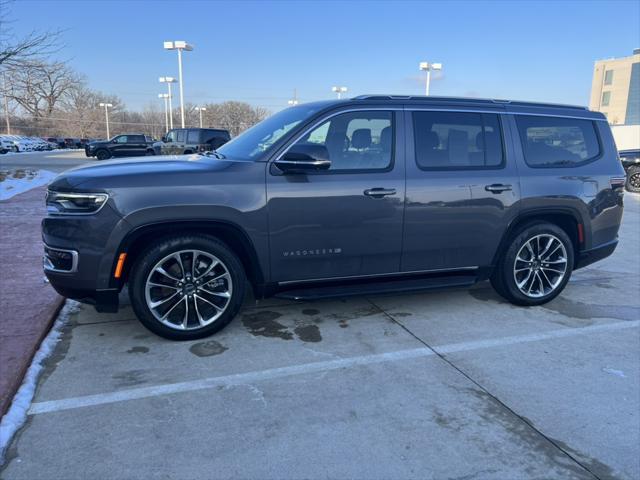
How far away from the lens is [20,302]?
15.5ft

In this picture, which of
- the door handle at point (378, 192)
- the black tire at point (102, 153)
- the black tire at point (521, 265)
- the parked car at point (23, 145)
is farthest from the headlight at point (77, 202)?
the parked car at point (23, 145)

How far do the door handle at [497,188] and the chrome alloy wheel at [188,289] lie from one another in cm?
252

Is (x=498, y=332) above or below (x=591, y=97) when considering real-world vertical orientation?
below

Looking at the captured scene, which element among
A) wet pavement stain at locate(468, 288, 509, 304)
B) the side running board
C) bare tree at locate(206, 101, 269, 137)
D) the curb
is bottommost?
wet pavement stain at locate(468, 288, 509, 304)

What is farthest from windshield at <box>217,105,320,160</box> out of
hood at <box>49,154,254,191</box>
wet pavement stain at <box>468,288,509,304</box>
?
wet pavement stain at <box>468,288,509,304</box>

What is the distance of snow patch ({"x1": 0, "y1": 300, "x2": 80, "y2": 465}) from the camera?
2.74 metres

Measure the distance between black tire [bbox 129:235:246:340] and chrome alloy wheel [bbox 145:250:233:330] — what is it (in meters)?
0.03

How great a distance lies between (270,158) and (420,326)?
2017mm

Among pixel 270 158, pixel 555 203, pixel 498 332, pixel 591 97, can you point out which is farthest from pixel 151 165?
pixel 591 97

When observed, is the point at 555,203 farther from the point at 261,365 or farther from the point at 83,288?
the point at 83,288

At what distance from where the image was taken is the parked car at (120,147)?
109 feet

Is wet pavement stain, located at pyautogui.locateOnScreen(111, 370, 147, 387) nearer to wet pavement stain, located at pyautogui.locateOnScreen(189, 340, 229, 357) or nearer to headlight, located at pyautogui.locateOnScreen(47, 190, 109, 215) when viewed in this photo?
wet pavement stain, located at pyautogui.locateOnScreen(189, 340, 229, 357)

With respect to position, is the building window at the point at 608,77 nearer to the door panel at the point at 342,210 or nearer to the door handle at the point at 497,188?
the door handle at the point at 497,188

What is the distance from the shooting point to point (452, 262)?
4629 mm
